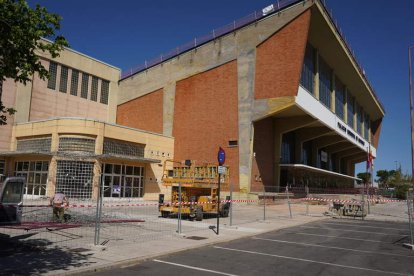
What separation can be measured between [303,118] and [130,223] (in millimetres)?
26917

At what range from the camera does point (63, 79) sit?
42.5m

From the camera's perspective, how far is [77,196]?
30234 millimetres

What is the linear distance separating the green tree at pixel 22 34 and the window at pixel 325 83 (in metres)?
42.3

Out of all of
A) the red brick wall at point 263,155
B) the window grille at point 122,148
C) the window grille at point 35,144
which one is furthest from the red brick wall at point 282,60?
the window grille at point 35,144

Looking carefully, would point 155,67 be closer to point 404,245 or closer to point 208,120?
point 208,120

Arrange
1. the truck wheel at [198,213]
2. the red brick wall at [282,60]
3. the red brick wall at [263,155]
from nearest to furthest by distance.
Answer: the truck wheel at [198,213] → the red brick wall at [282,60] → the red brick wall at [263,155]

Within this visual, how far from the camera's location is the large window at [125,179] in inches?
1307

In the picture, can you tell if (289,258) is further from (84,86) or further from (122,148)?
(84,86)

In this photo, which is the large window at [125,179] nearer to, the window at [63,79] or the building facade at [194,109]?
the building facade at [194,109]

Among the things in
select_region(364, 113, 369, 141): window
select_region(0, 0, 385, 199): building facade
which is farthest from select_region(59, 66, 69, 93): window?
select_region(364, 113, 369, 141): window

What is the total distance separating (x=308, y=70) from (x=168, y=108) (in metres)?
15.8

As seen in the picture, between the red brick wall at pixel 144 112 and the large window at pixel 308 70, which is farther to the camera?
the red brick wall at pixel 144 112

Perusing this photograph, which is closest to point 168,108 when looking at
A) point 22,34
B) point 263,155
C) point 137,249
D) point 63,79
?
point 63,79

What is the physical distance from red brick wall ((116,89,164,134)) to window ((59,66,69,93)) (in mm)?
8629
